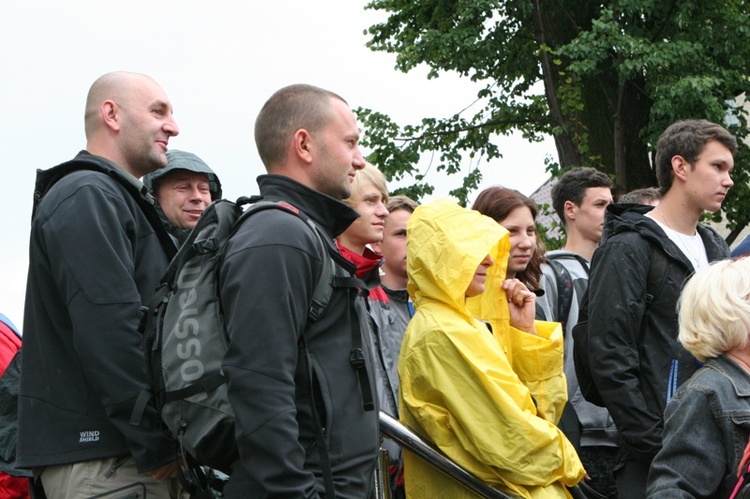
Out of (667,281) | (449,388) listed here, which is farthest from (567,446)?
(667,281)

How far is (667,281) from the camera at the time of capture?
5.23 metres

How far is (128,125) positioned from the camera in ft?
13.7

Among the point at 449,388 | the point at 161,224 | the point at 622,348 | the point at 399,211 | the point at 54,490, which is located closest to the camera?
the point at 54,490

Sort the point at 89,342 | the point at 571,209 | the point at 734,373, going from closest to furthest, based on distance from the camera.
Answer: the point at 89,342, the point at 734,373, the point at 571,209

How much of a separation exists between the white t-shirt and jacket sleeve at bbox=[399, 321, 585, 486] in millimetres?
1437

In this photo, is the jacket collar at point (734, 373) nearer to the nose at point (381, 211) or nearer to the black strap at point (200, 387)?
the black strap at point (200, 387)

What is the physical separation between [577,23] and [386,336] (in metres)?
12.0

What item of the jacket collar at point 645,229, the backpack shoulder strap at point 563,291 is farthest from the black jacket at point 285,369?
the backpack shoulder strap at point 563,291

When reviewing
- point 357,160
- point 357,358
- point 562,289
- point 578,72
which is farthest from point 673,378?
point 578,72

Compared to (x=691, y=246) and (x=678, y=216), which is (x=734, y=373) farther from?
(x=678, y=216)

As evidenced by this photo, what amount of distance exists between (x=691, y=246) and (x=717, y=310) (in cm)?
184

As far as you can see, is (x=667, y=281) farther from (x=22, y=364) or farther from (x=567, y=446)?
(x=22, y=364)

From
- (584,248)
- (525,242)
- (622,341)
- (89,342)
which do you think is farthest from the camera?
(584,248)

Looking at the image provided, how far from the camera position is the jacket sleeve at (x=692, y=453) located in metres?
3.61
